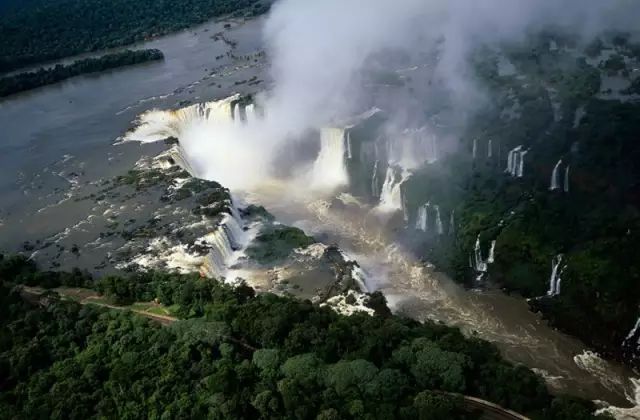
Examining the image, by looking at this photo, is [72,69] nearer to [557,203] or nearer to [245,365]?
[557,203]

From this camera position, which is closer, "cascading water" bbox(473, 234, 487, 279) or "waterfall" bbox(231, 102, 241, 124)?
"cascading water" bbox(473, 234, 487, 279)

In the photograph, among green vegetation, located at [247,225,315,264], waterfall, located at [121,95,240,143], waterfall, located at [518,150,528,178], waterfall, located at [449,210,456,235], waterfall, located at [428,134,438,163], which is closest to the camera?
green vegetation, located at [247,225,315,264]

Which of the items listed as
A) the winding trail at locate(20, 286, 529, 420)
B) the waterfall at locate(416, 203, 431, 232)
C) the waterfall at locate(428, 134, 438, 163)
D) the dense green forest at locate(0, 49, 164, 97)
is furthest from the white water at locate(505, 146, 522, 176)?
the dense green forest at locate(0, 49, 164, 97)

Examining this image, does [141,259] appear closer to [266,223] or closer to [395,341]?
[266,223]

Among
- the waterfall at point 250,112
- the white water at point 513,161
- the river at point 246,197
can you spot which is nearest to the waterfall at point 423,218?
the river at point 246,197

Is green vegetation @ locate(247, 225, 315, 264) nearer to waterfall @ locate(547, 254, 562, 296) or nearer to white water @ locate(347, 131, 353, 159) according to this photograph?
white water @ locate(347, 131, 353, 159)

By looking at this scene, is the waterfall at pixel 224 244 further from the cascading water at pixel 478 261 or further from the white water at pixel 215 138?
the cascading water at pixel 478 261
